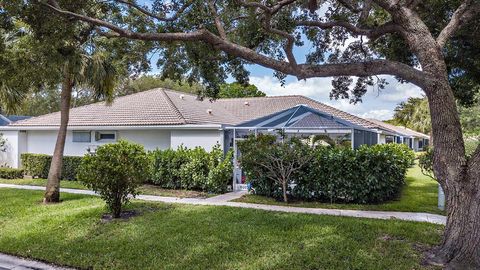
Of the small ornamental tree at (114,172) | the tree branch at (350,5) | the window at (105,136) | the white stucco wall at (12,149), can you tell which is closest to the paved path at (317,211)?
the small ornamental tree at (114,172)

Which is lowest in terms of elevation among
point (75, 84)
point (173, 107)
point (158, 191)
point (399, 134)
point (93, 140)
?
point (158, 191)

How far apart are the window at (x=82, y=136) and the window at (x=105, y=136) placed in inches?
20.5

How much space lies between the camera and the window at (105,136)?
68.0ft

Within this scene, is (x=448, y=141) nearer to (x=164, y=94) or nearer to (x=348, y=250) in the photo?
(x=348, y=250)

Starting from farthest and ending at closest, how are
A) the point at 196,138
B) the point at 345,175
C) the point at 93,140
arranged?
the point at 93,140 → the point at 196,138 → the point at 345,175

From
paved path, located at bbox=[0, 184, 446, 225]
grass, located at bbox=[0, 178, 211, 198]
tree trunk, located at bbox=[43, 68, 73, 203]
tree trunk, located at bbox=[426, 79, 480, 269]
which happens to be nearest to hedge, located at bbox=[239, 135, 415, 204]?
paved path, located at bbox=[0, 184, 446, 225]

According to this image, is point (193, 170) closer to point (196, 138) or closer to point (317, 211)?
point (196, 138)

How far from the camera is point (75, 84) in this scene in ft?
43.7

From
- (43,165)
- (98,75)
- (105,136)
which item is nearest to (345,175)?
(98,75)

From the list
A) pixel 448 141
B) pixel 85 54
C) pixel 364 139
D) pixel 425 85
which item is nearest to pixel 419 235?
pixel 448 141

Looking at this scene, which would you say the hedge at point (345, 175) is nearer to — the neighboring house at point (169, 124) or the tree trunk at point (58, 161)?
the neighboring house at point (169, 124)

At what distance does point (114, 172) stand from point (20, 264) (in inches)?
116

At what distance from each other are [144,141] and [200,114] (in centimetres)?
342

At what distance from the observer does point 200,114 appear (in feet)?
69.6
